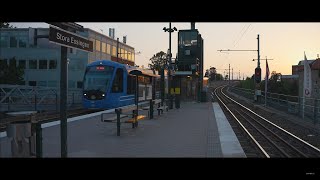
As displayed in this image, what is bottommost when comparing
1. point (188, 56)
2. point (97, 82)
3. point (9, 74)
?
point (97, 82)

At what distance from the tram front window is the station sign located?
16021 mm

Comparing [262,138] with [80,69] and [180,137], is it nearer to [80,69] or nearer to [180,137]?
[180,137]

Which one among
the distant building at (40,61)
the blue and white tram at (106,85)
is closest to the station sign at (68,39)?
the blue and white tram at (106,85)

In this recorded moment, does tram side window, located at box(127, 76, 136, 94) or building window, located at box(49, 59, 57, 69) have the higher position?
building window, located at box(49, 59, 57, 69)

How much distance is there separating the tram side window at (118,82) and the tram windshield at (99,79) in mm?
338

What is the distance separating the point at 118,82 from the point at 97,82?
1.18 m

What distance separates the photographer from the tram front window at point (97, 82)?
73.9ft

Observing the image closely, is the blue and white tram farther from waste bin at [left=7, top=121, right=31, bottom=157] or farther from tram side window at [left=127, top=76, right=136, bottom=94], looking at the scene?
waste bin at [left=7, top=121, right=31, bottom=157]

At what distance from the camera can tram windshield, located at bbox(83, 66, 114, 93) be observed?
2261 centimetres

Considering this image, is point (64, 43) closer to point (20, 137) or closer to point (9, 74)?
point (20, 137)

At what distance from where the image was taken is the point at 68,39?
573 centimetres

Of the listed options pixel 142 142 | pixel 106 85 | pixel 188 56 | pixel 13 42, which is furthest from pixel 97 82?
pixel 13 42

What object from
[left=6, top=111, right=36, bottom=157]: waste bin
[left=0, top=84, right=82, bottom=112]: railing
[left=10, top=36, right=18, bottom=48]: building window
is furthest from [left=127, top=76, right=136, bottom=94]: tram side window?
[left=10, top=36, right=18, bottom=48]: building window
